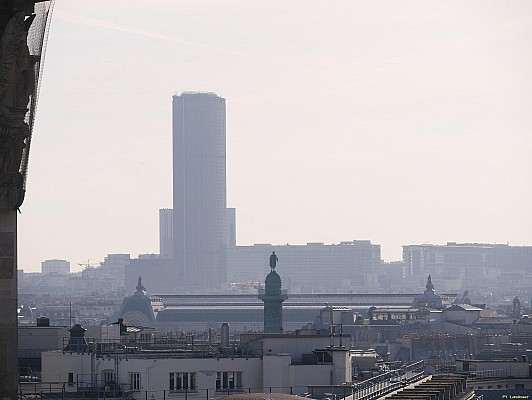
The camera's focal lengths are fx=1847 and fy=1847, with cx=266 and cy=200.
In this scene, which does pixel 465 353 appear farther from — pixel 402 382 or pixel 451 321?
pixel 402 382

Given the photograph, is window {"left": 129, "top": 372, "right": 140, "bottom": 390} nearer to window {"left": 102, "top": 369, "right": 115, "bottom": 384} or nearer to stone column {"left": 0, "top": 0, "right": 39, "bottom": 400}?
window {"left": 102, "top": 369, "right": 115, "bottom": 384}

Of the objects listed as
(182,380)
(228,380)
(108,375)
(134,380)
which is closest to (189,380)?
(182,380)

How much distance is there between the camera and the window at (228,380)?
40406 mm

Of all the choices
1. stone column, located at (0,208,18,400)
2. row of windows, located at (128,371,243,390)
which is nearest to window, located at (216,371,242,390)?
row of windows, located at (128,371,243,390)

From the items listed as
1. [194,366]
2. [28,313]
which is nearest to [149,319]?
[28,313]

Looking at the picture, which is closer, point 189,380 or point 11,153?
point 11,153

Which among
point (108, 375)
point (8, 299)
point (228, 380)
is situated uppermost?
point (8, 299)

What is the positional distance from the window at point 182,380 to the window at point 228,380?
0.61 m

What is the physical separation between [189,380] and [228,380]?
1063 millimetres

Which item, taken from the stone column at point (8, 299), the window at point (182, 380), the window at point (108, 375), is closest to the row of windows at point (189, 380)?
the window at point (182, 380)

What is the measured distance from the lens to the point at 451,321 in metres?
129

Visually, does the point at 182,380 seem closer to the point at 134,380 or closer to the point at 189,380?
the point at 189,380

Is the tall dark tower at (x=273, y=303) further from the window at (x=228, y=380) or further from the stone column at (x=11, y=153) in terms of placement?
the stone column at (x=11, y=153)

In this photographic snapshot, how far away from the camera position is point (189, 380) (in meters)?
40.1
